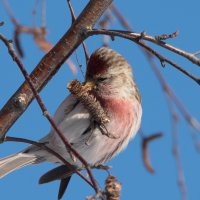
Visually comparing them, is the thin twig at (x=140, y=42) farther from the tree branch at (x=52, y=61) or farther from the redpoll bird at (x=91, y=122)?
the redpoll bird at (x=91, y=122)

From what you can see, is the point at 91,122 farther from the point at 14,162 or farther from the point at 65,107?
the point at 14,162

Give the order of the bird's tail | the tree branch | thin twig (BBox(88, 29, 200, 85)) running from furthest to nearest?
1. the bird's tail
2. the tree branch
3. thin twig (BBox(88, 29, 200, 85))

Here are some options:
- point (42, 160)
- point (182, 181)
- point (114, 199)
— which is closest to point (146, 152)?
point (182, 181)

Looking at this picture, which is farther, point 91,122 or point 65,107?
point 65,107

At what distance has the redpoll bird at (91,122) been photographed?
5.89 ft

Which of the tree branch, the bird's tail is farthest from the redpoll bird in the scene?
the tree branch

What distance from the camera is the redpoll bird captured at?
70.7 inches

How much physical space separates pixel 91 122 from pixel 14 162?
36 centimetres

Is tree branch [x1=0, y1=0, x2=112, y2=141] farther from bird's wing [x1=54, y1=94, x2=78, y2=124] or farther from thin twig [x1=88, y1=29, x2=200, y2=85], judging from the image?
bird's wing [x1=54, y1=94, x2=78, y2=124]

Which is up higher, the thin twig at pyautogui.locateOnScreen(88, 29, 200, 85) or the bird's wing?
the bird's wing

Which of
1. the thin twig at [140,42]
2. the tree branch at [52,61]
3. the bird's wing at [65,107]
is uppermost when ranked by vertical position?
the bird's wing at [65,107]

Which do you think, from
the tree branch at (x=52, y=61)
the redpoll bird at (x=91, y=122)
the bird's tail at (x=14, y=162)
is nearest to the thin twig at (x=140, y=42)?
the tree branch at (x=52, y=61)

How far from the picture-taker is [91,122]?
170 centimetres

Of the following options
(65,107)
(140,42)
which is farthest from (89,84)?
(140,42)
